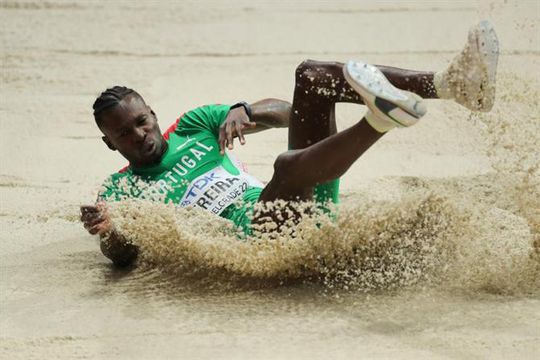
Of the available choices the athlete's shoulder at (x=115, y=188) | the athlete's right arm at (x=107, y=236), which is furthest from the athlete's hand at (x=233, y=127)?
the athlete's right arm at (x=107, y=236)

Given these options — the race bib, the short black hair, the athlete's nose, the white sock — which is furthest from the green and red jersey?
the white sock

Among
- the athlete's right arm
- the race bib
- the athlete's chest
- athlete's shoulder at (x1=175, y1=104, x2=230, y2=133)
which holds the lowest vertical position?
the athlete's right arm

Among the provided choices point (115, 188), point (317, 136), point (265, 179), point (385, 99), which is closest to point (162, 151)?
point (115, 188)

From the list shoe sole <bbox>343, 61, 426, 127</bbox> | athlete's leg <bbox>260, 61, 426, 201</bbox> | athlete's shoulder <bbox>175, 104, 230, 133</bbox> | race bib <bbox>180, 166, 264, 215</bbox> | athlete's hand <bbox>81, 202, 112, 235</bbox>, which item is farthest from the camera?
athlete's shoulder <bbox>175, 104, 230, 133</bbox>

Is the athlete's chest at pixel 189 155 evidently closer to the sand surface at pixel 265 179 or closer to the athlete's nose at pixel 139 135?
the athlete's nose at pixel 139 135

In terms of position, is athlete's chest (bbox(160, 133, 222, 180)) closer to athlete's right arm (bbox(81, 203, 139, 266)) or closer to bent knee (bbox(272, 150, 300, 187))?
athlete's right arm (bbox(81, 203, 139, 266))

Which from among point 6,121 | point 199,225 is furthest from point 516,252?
point 6,121

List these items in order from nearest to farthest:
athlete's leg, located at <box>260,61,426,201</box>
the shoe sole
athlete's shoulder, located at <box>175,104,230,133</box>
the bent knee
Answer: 1. the shoe sole
2. athlete's leg, located at <box>260,61,426,201</box>
3. the bent knee
4. athlete's shoulder, located at <box>175,104,230,133</box>

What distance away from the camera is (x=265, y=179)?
14.4ft

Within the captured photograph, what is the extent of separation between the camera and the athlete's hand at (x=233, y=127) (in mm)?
3443

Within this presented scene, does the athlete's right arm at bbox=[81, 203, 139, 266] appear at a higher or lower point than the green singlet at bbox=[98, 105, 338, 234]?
lower

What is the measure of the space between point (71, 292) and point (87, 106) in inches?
82.6

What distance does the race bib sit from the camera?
11.1 ft

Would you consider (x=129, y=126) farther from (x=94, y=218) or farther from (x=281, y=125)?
(x=281, y=125)
